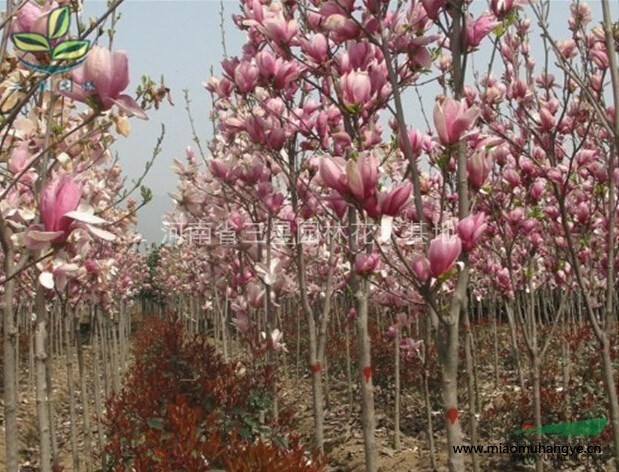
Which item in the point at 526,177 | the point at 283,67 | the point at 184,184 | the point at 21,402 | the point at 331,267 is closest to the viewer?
the point at 283,67

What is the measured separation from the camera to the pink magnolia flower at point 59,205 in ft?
4.07

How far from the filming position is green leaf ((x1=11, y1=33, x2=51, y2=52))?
1211mm

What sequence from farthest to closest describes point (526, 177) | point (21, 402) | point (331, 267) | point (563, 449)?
point (21, 402) → point (563, 449) → point (331, 267) → point (526, 177)

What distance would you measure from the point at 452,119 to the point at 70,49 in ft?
Answer: 2.83

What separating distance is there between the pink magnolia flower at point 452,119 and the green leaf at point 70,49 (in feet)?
2.61

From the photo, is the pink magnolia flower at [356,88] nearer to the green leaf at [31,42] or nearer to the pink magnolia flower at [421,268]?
the pink magnolia flower at [421,268]

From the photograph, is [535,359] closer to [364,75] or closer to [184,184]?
[364,75]

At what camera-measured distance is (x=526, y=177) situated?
315 cm

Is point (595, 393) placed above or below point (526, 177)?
below

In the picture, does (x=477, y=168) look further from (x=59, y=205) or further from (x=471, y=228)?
(x=59, y=205)

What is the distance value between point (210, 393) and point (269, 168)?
5.29 ft

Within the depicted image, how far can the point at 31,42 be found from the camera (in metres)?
1.22

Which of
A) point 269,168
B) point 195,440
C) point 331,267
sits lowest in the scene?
point 195,440

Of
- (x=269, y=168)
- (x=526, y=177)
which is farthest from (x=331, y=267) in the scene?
(x=526, y=177)
